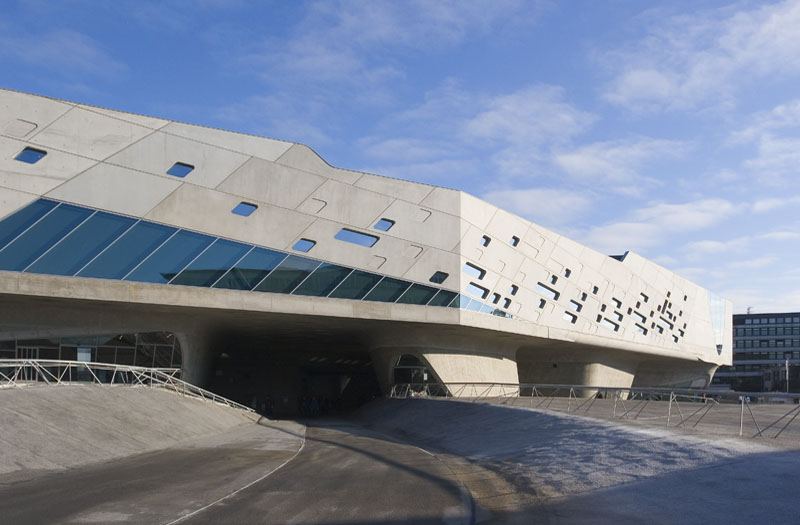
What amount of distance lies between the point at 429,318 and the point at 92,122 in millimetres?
17139

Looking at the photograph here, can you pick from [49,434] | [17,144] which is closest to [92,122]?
[17,144]

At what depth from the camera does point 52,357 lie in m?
28.7

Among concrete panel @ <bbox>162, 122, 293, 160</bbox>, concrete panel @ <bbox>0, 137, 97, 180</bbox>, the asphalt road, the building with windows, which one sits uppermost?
concrete panel @ <bbox>162, 122, 293, 160</bbox>

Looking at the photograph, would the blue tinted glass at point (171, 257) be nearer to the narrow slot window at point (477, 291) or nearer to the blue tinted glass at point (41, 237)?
the blue tinted glass at point (41, 237)

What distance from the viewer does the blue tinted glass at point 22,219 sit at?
25.8m

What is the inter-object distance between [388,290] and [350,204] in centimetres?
446

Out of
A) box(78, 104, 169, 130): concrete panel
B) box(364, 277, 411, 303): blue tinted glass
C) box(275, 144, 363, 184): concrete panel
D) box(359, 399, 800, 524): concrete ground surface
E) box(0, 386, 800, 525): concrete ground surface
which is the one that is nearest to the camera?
box(359, 399, 800, 524): concrete ground surface

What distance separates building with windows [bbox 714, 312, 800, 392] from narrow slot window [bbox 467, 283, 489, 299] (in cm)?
9494

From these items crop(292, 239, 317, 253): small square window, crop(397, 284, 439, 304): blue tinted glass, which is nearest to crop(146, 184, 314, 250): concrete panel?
crop(292, 239, 317, 253): small square window

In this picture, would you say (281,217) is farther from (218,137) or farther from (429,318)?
(429,318)

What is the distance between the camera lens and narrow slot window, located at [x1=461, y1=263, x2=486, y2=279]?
35.5 m

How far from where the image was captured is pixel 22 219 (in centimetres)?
2634

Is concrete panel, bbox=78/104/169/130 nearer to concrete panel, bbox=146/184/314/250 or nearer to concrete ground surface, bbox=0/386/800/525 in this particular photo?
concrete panel, bbox=146/184/314/250

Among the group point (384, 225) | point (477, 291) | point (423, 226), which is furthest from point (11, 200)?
point (477, 291)
